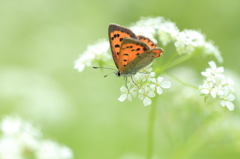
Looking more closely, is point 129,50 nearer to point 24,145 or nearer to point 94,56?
point 94,56

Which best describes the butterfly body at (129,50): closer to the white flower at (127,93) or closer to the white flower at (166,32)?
the white flower at (127,93)

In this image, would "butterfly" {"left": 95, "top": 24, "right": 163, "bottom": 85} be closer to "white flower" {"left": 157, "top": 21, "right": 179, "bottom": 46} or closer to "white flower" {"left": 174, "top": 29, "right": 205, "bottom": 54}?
"white flower" {"left": 174, "top": 29, "right": 205, "bottom": 54}

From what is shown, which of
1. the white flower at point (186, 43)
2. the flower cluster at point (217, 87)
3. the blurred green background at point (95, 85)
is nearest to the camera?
the flower cluster at point (217, 87)

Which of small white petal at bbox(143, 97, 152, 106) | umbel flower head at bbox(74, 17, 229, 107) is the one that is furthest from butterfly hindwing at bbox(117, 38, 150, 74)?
small white petal at bbox(143, 97, 152, 106)

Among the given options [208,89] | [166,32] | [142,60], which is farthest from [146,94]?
[166,32]

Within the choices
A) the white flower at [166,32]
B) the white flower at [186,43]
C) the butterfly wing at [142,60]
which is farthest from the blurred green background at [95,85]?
the butterfly wing at [142,60]

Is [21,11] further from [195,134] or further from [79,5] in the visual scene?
[195,134]
